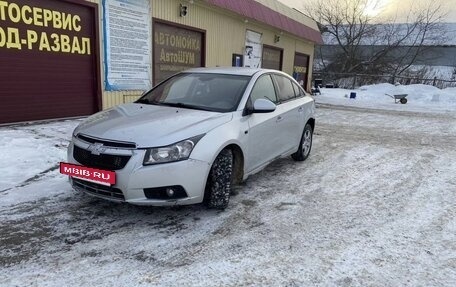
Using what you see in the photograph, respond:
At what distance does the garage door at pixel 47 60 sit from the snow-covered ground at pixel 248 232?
192 cm

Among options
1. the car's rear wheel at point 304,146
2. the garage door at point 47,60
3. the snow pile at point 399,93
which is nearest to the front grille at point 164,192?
the car's rear wheel at point 304,146

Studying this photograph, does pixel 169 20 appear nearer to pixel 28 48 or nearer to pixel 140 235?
pixel 28 48

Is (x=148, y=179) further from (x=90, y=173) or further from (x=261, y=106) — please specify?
(x=261, y=106)

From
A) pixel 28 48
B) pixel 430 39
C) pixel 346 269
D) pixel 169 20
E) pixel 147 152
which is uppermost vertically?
pixel 430 39

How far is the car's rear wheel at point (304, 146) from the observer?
6.82 meters

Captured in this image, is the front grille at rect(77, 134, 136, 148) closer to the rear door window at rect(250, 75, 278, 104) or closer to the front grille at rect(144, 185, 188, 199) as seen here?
the front grille at rect(144, 185, 188, 199)

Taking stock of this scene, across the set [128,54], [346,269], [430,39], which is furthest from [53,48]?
[430,39]

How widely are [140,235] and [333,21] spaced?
41134 mm

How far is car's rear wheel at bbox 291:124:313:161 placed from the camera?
22.4ft

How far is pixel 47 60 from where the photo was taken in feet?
28.0

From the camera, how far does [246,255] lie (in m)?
3.45

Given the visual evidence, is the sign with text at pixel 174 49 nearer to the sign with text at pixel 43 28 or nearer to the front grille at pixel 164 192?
the sign with text at pixel 43 28

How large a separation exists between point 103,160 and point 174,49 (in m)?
9.31

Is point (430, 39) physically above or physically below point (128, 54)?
above
